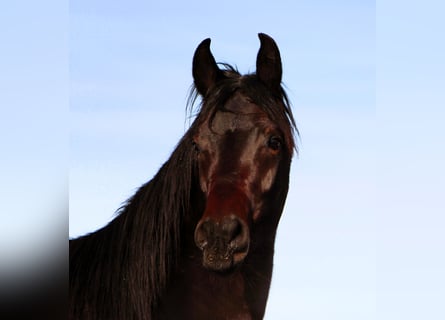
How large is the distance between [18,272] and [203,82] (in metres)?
2.56

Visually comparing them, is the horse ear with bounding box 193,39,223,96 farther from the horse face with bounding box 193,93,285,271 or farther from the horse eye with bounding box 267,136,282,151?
the horse eye with bounding box 267,136,282,151

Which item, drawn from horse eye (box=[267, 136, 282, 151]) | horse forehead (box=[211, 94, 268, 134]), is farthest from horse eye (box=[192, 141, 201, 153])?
horse eye (box=[267, 136, 282, 151])

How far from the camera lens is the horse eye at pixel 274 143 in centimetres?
359

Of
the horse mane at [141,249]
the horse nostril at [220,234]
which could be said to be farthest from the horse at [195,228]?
the horse nostril at [220,234]

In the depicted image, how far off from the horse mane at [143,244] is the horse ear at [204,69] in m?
0.19

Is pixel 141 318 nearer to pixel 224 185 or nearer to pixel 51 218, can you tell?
pixel 224 185

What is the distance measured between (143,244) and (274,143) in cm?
97

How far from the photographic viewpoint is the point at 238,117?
3.64m

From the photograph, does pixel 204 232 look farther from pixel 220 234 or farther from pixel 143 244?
pixel 143 244

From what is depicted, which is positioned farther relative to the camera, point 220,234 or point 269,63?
point 269,63

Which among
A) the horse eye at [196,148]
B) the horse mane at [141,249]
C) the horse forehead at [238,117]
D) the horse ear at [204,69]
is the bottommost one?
the horse mane at [141,249]

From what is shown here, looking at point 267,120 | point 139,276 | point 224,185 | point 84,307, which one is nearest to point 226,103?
point 267,120

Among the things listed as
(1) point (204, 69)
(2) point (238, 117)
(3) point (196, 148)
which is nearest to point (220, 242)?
(3) point (196, 148)

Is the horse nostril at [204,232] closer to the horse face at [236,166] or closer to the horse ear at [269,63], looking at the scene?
the horse face at [236,166]
